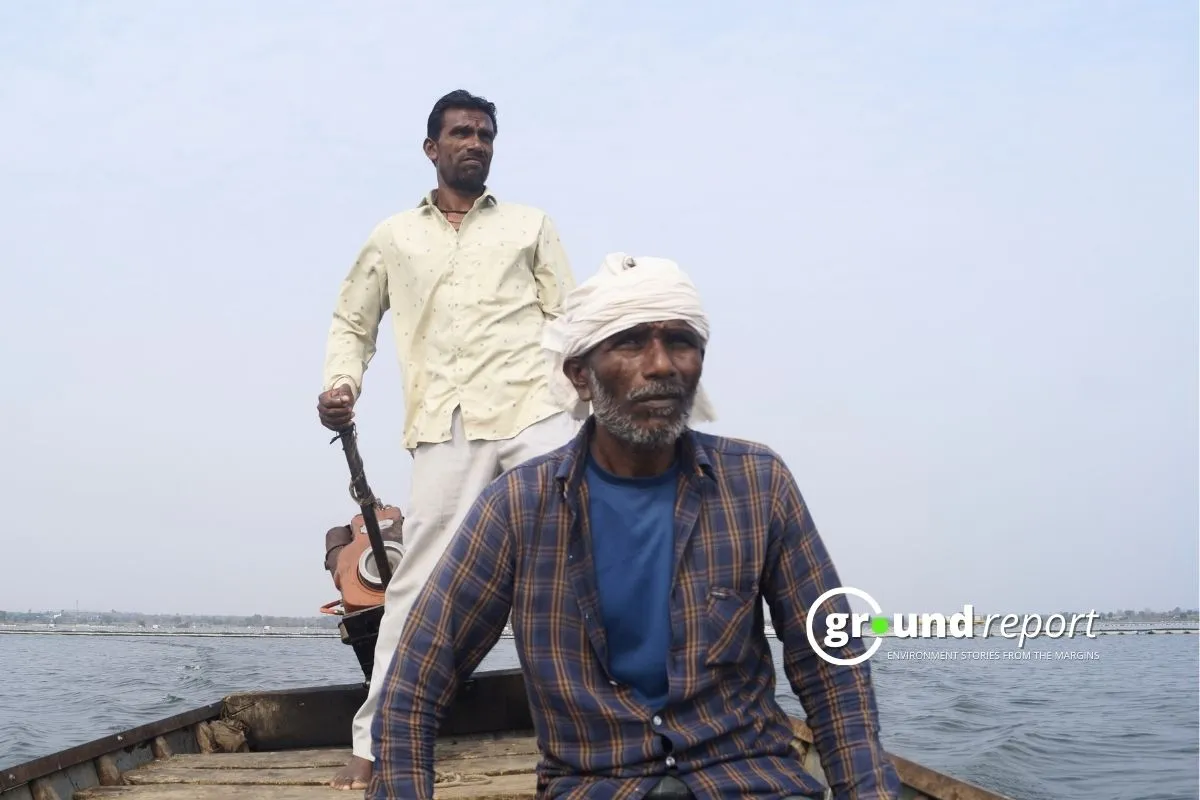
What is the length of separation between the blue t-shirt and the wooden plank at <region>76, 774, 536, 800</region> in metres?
1.76

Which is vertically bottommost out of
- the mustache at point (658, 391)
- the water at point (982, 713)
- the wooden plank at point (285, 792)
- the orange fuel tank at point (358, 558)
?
the water at point (982, 713)

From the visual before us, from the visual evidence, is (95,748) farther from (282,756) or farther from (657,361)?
(657,361)

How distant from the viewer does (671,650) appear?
163 cm

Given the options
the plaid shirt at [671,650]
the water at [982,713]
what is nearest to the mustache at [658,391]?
the plaid shirt at [671,650]

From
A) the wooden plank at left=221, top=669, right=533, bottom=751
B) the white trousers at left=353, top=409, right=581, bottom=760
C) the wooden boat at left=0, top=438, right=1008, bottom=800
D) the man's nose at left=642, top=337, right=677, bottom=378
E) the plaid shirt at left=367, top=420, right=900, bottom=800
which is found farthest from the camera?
the wooden plank at left=221, top=669, right=533, bottom=751

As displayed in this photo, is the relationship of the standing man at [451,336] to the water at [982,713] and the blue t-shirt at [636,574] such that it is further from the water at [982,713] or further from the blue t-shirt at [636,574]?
the water at [982,713]

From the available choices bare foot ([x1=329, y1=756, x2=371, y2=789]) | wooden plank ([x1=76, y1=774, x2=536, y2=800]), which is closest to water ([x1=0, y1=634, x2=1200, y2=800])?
wooden plank ([x1=76, y1=774, x2=536, y2=800])

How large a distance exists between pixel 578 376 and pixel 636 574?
369 millimetres

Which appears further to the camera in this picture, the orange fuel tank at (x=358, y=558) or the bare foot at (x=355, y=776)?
the orange fuel tank at (x=358, y=558)

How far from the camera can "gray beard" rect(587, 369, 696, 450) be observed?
5.57ft

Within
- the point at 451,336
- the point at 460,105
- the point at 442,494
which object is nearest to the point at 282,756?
the point at 442,494

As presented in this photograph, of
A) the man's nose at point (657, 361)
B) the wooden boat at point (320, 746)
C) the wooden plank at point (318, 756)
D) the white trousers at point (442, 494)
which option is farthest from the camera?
the wooden plank at point (318, 756)

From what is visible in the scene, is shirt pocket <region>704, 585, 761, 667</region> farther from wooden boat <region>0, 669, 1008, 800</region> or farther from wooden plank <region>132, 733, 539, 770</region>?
wooden plank <region>132, 733, 539, 770</region>

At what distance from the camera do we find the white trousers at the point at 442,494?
3320 mm
